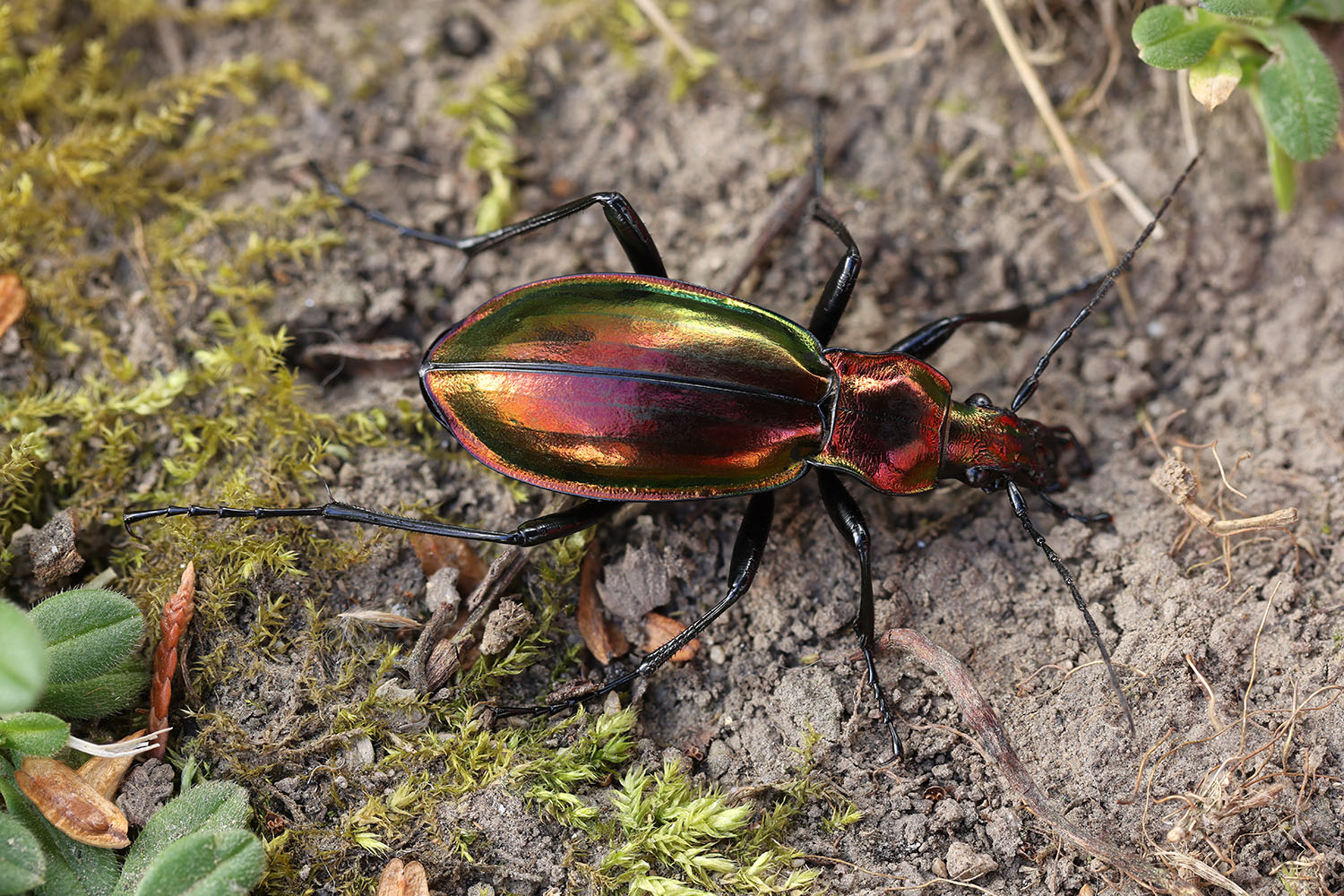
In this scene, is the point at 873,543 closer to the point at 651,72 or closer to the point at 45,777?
the point at 651,72

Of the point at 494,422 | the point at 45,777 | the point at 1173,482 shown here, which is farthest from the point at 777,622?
the point at 45,777

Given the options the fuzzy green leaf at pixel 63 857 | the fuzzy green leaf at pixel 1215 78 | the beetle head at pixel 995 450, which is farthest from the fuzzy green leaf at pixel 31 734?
the fuzzy green leaf at pixel 1215 78

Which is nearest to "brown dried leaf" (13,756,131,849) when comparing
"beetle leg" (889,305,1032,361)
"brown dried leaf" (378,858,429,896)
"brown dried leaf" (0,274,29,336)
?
"brown dried leaf" (378,858,429,896)

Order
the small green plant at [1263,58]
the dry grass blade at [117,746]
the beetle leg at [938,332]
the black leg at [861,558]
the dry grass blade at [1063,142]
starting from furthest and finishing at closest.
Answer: the dry grass blade at [1063,142] < the beetle leg at [938,332] < the small green plant at [1263,58] < the black leg at [861,558] < the dry grass blade at [117,746]

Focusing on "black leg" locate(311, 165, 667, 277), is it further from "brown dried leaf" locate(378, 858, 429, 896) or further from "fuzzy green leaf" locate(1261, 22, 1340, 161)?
"fuzzy green leaf" locate(1261, 22, 1340, 161)

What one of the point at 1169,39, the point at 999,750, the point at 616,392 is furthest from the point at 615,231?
the point at 999,750

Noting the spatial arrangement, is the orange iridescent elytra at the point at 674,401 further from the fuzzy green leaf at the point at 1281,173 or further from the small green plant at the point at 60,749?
the fuzzy green leaf at the point at 1281,173

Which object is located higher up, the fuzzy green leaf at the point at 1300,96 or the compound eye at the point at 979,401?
the fuzzy green leaf at the point at 1300,96
